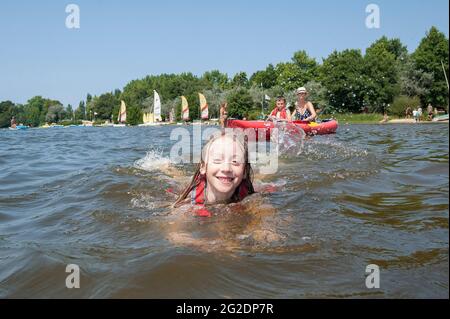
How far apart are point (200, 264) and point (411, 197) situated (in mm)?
2681

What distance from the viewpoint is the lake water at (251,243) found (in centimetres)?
227

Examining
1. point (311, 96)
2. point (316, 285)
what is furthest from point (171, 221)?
point (311, 96)

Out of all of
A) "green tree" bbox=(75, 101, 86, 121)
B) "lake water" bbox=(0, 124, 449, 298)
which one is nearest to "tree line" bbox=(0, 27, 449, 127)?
"green tree" bbox=(75, 101, 86, 121)

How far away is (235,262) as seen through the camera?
2.64m

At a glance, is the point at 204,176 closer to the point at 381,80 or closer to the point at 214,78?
the point at 381,80

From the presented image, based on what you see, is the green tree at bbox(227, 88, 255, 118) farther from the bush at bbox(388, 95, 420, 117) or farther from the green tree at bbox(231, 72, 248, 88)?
the bush at bbox(388, 95, 420, 117)

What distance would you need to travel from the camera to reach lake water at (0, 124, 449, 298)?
7.43ft

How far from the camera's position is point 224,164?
3.89m

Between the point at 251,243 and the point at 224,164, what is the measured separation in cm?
103

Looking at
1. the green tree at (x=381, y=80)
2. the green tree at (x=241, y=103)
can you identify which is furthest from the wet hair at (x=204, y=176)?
the green tree at (x=241, y=103)

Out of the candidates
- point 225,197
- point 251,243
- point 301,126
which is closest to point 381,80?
Result: point 301,126

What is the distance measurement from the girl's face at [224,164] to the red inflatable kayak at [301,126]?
26.8 ft

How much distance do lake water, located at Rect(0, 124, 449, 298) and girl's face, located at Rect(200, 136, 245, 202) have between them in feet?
1.17

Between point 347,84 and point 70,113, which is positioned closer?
point 347,84
